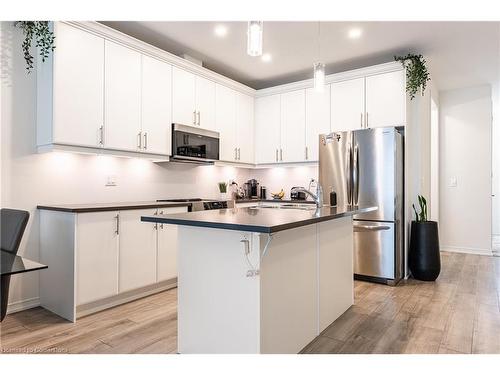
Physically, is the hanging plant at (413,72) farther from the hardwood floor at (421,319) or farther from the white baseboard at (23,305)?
the white baseboard at (23,305)

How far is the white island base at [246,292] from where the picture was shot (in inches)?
70.7

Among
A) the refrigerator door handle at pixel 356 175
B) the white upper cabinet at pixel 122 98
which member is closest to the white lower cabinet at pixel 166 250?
the white upper cabinet at pixel 122 98

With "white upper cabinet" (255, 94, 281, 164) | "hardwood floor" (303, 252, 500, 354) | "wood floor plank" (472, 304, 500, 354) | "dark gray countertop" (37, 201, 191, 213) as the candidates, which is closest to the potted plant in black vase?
"hardwood floor" (303, 252, 500, 354)

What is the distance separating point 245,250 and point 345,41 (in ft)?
9.62

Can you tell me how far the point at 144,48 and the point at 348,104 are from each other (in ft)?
8.33

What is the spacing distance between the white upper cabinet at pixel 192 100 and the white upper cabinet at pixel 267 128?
3.24 feet

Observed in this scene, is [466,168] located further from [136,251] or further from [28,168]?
[28,168]

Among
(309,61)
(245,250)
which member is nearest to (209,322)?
(245,250)

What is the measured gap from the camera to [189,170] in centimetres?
437

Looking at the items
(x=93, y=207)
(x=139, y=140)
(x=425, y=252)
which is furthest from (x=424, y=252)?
(x=93, y=207)

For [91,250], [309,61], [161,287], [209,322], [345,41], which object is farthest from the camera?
[309,61]

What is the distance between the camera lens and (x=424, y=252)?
3768 mm

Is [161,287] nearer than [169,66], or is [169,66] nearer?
[161,287]
